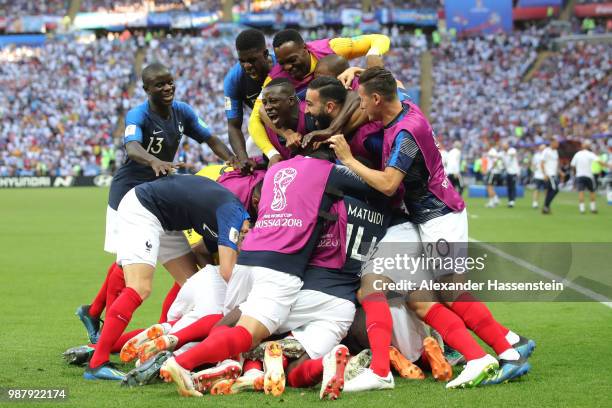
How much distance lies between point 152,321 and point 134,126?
7.74 ft

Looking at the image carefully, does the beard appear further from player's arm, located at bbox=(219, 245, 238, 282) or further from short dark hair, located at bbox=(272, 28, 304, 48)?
player's arm, located at bbox=(219, 245, 238, 282)

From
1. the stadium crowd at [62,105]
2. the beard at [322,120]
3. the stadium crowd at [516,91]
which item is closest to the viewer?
the beard at [322,120]

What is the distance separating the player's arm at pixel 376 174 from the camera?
21.4ft

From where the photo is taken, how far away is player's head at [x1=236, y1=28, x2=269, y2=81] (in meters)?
7.93

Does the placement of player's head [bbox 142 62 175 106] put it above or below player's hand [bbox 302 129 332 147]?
above

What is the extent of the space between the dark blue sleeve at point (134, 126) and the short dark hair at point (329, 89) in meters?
2.03

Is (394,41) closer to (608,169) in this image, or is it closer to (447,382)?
(608,169)

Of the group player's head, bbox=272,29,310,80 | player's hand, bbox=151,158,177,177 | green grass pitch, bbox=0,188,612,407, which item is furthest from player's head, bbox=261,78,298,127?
green grass pitch, bbox=0,188,612,407

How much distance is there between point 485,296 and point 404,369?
99 cm

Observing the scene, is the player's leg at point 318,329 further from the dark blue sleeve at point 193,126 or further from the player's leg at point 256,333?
the dark blue sleeve at point 193,126

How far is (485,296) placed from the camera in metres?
7.23

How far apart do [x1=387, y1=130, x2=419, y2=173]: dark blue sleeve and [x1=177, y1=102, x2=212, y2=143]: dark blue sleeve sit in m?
2.92

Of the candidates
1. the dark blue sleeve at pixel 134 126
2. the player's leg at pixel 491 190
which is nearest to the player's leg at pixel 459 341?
the dark blue sleeve at pixel 134 126

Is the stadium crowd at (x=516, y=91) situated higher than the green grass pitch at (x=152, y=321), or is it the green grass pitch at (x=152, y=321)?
the green grass pitch at (x=152, y=321)
